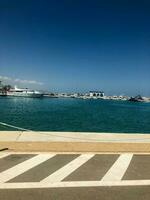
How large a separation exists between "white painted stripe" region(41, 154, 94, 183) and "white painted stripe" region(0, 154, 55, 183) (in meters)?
0.77

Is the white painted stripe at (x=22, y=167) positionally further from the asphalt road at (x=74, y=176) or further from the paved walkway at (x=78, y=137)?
the paved walkway at (x=78, y=137)

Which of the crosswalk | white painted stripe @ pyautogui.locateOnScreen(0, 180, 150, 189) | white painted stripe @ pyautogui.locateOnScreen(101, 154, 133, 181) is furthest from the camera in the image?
white painted stripe @ pyautogui.locateOnScreen(101, 154, 133, 181)

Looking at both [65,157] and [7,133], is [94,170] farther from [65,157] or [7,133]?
[7,133]

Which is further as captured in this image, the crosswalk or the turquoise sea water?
the turquoise sea water

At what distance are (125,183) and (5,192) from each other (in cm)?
266

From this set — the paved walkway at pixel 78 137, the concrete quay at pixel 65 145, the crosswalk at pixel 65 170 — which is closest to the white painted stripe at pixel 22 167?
the crosswalk at pixel 65 170

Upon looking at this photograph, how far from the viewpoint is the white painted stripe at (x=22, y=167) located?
7.24 m

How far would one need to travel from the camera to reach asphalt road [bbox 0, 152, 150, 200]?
634 centimetres

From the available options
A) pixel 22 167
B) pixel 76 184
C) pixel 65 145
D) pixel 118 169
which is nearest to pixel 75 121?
pixel 65 145

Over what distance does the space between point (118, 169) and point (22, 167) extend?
8.11 feet

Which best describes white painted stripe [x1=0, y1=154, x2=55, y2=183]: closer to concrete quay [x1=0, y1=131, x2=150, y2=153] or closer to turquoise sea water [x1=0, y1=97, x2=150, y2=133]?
concrete quay [x1=0, y1=131, x2=150, y2=153]

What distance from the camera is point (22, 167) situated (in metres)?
8.09

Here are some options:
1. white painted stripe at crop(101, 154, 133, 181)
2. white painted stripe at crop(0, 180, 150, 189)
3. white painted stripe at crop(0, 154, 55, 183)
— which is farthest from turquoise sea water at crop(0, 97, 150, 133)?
white painted stripe at crop(0, 180, 150, 189)

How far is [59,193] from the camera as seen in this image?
6.36m
